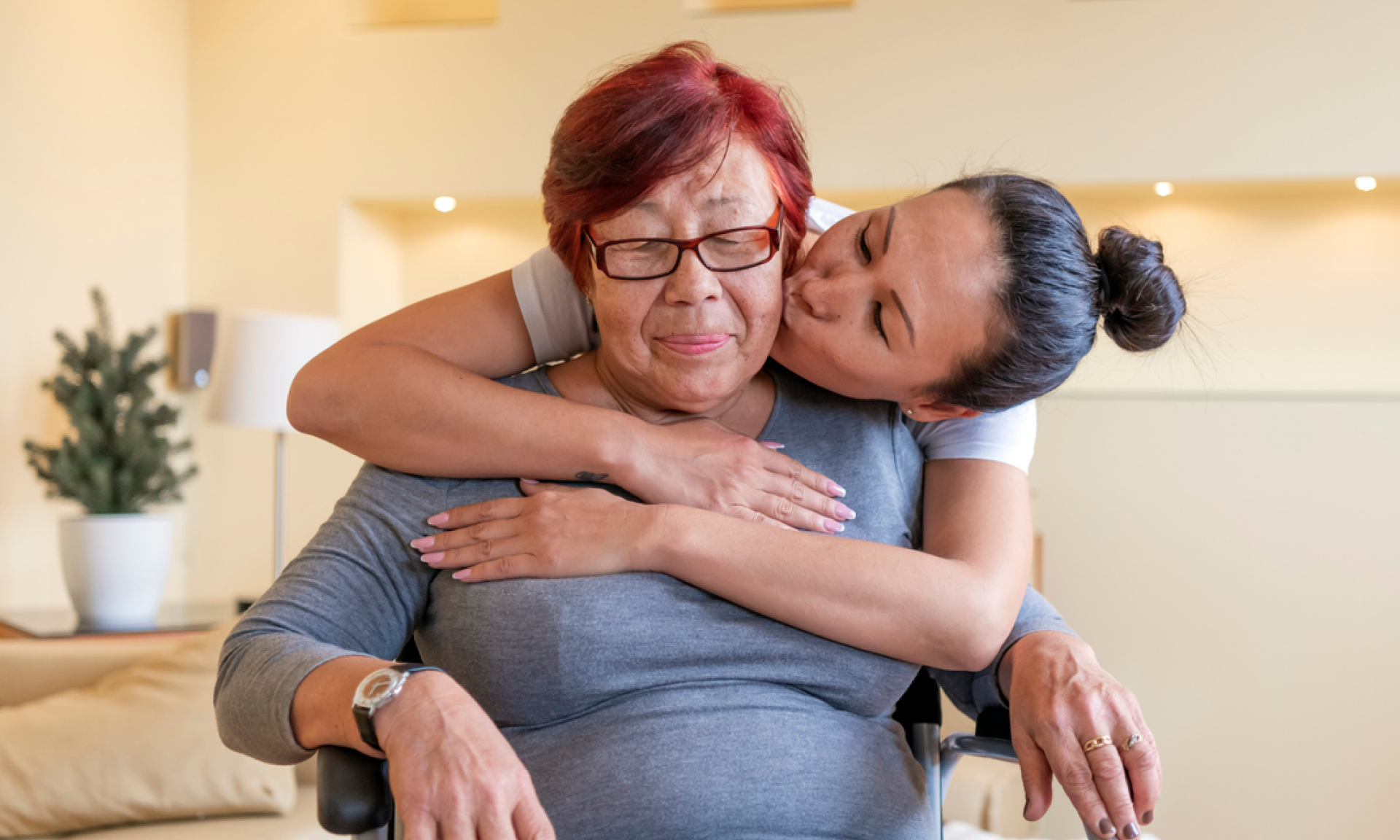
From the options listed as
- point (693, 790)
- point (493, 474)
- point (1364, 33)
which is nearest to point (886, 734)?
point (693, 790)

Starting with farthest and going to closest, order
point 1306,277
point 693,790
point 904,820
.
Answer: point 1306,277, point 904,820, point 693,790

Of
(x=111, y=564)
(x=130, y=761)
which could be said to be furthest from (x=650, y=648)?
(x=111, y=564)

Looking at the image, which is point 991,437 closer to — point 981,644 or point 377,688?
point 981,644

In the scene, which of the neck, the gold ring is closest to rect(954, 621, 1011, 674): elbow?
the gold ring

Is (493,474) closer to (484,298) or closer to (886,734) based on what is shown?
(484,298)

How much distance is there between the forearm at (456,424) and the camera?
124 centimetres

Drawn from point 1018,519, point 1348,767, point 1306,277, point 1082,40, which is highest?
point 1082,40

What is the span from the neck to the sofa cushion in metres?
1.52

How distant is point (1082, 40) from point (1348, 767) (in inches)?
113

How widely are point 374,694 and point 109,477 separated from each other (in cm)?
322

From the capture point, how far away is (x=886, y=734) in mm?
1311

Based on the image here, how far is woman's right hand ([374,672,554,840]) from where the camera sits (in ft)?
2.99

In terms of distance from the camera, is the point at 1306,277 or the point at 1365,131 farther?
the point at 1306,277

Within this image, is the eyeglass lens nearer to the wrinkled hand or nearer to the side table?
the wrinkled hand
